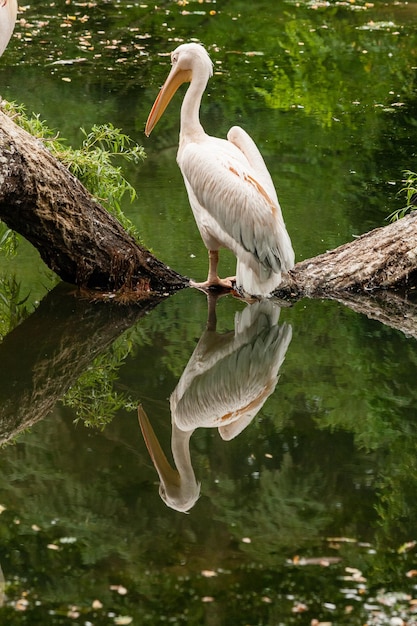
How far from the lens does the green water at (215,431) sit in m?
3.71

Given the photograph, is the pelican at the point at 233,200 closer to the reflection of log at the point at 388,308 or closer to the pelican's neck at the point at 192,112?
the pelican's neck at the point at 192,112

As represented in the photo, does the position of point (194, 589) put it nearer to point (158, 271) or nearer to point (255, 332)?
point (255, 332)

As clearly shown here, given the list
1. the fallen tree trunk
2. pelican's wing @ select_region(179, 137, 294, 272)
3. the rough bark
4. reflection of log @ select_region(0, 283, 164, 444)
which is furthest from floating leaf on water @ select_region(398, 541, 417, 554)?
the rough bark

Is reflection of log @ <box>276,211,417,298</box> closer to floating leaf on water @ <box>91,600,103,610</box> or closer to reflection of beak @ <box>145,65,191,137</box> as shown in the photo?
reflection of beak @ <box>145,65,191,137</box>

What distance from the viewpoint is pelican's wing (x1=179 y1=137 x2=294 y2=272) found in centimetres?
Result: 615

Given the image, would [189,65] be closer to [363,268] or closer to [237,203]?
[237,203]

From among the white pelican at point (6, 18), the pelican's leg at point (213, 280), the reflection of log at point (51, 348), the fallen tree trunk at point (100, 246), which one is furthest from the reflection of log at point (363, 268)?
the white pelican at point (6, 18)

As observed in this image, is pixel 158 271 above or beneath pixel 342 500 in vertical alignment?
above

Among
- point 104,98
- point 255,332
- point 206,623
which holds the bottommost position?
point 206,623

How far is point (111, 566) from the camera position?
3.81 meters

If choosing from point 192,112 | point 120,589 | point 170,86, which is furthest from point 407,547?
point 170,86

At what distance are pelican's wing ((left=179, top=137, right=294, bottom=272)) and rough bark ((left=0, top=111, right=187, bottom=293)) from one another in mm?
470

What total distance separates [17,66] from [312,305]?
18.8 ft

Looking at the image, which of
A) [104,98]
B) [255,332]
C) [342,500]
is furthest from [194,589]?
[104,98]
